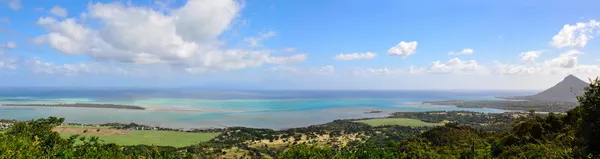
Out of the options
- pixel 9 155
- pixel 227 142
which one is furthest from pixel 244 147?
pixel 9 155

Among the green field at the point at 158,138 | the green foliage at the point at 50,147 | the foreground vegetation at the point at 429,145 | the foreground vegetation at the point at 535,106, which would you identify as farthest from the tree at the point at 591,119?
the foreground vegetation at the point at 535,106

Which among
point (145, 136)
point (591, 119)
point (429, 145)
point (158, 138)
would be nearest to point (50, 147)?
point (591, 119)

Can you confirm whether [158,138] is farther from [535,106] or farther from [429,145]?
[535,106]

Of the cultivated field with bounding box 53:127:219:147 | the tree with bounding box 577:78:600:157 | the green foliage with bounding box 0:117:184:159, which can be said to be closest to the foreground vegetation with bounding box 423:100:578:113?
the cultivated field with bounding box 53:127:219:147

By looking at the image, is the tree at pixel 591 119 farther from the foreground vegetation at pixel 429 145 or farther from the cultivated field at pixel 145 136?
the cultivated field at pixel 145 136

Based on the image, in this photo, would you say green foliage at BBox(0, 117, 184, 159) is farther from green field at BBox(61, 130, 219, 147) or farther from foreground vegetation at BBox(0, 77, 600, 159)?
green field at BBox(61, 130, 219, 147)

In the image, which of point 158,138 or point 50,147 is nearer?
point 50,147

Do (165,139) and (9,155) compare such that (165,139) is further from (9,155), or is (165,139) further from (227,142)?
(9,155)


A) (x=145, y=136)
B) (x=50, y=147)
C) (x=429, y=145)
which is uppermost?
(x=50, y=147)
